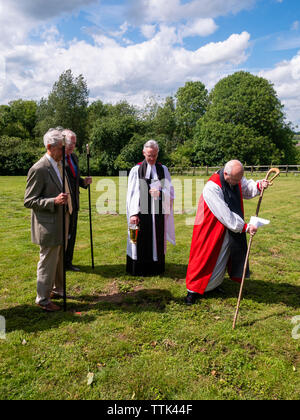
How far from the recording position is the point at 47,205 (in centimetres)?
372

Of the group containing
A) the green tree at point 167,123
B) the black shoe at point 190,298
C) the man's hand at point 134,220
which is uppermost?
the green tree at point 167,123

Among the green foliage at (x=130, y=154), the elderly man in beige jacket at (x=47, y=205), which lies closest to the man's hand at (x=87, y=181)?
the elderly man in beige jacket at (x=47, y=205)

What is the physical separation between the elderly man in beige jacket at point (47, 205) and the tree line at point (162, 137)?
1044 inches

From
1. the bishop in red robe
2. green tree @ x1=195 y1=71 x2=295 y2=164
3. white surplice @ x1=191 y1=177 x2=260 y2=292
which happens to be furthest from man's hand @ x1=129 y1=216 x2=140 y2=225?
green tree @ x1=195 y1=71 x2=295 y2=164

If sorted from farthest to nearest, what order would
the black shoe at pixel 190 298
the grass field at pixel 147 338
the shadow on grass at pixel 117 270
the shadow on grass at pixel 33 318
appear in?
the shadow on grass at pixel 117 270 → the black shoe at pixel 190 298 → the shadow on grass at pixel 33 318 → the grass field at pixel 147 338

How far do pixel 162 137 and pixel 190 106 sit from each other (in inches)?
669

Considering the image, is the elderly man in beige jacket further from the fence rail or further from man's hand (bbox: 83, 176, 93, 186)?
the fence rail

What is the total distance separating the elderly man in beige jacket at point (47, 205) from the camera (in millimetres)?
3729

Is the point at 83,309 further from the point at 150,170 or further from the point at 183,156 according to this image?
the point at 183,156

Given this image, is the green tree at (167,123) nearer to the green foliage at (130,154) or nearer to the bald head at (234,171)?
the green foliage at (130,154)

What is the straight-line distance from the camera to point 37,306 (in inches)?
168

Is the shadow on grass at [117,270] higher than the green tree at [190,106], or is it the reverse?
the green tree at [190,106]

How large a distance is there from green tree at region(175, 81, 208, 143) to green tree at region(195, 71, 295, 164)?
38.3 feet

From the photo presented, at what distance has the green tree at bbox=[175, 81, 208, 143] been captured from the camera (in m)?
50.4
